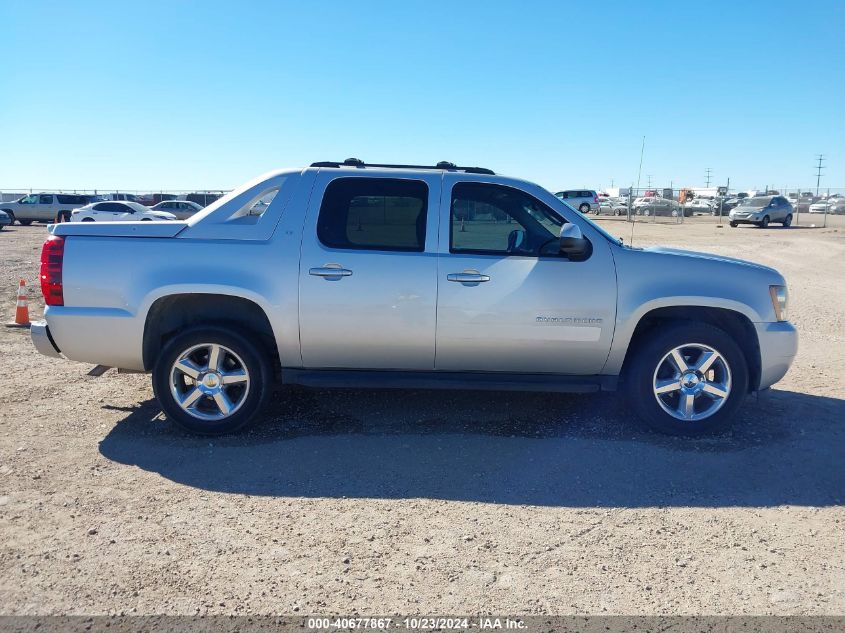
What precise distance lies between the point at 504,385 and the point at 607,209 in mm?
57153

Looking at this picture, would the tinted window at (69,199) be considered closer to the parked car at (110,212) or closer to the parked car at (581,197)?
the parked car at (110,212)

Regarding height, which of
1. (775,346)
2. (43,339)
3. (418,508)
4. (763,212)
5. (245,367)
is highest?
(763,212)

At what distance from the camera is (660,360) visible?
500 centimetres

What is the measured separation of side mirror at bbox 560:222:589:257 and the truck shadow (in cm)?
137

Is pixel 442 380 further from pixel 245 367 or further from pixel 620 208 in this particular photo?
pixel 620 208

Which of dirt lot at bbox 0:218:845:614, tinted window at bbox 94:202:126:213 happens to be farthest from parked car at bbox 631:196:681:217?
dirt lot at bbox 0:218:845:614

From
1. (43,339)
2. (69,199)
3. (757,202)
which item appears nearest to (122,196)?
(69,199)

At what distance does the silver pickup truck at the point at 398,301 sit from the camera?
4.84m

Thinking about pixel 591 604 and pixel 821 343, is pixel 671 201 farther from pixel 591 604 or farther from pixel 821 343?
pixel 591 604

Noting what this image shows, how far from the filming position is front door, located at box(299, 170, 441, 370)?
4.86 metres

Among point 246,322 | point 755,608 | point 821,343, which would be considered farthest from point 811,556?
point 821,343

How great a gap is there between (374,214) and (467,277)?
84 centimetres

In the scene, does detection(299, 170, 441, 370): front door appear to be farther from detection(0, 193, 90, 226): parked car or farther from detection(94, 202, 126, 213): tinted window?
detection(0, 193, 90, 226): parked car

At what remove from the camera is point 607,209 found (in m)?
59.2
